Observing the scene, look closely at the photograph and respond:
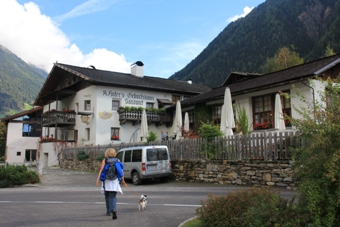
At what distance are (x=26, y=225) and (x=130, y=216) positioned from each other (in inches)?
90.1

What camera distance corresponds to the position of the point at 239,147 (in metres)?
15.3

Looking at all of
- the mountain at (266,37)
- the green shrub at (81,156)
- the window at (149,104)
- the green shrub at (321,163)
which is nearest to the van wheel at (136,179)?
the green shrub at (81,156)

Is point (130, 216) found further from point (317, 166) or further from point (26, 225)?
point (317, 166)

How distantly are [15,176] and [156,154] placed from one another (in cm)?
723

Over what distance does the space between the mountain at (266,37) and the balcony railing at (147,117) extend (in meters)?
46.3

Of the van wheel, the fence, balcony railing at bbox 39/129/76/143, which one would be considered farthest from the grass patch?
balcony railing at bbox 39/129/76/143

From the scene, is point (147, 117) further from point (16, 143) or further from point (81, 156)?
point (16, 143)

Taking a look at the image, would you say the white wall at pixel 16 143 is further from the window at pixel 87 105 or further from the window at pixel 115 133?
the window at pixel 115 133

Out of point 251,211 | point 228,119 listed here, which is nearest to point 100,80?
point 228,119

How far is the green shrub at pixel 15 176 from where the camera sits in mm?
17641

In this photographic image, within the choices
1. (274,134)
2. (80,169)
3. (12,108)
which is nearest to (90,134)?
(80,169)

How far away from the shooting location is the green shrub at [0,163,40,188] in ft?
57.9

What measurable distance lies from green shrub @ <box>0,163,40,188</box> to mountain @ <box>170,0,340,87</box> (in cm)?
6562

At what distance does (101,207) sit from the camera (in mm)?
9875
